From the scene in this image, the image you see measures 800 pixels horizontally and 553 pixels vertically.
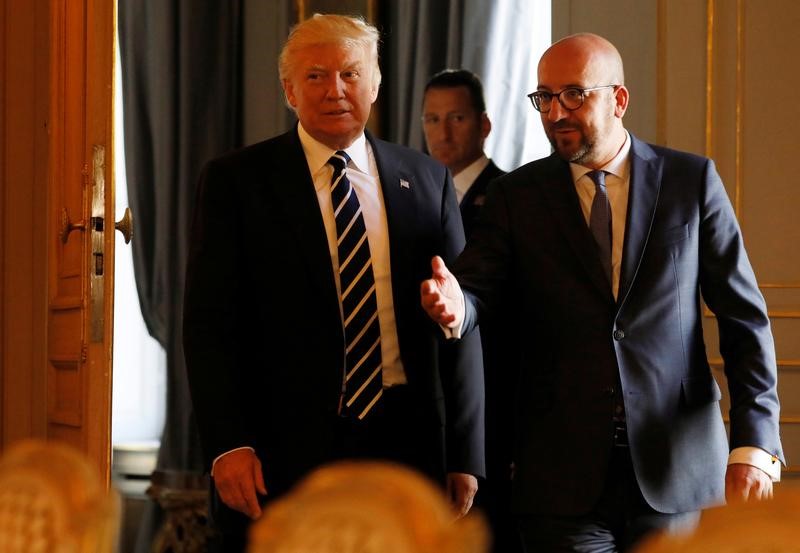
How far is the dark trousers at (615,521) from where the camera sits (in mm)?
2676

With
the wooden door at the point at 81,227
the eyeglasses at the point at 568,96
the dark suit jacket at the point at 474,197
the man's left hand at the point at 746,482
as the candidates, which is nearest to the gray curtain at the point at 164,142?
the wooden door at the point at 81,227

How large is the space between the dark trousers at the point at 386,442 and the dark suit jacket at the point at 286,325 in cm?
1

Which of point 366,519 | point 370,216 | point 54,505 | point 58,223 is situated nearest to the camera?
point 366,519

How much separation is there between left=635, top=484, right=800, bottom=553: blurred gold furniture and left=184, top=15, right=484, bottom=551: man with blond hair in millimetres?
1407

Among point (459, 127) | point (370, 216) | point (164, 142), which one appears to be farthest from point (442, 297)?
point (164, 142)

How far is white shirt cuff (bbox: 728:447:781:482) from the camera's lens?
2.64m

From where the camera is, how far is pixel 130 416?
17.8 feet

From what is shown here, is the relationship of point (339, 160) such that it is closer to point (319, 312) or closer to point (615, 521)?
point (319, 312)

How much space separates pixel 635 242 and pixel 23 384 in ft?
8.52

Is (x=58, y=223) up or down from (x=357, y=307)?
up

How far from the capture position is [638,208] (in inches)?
109

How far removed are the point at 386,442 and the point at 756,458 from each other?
Answer: 0.77 m

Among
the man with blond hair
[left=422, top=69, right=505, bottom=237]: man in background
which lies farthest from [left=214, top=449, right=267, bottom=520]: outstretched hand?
[left=422, top=69, right=505, bottom=237]: man in background

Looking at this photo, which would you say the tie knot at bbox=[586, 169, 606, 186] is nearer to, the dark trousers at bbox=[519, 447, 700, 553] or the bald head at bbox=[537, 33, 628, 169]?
the bald head at bbox=[537, 33, 628, 169]
